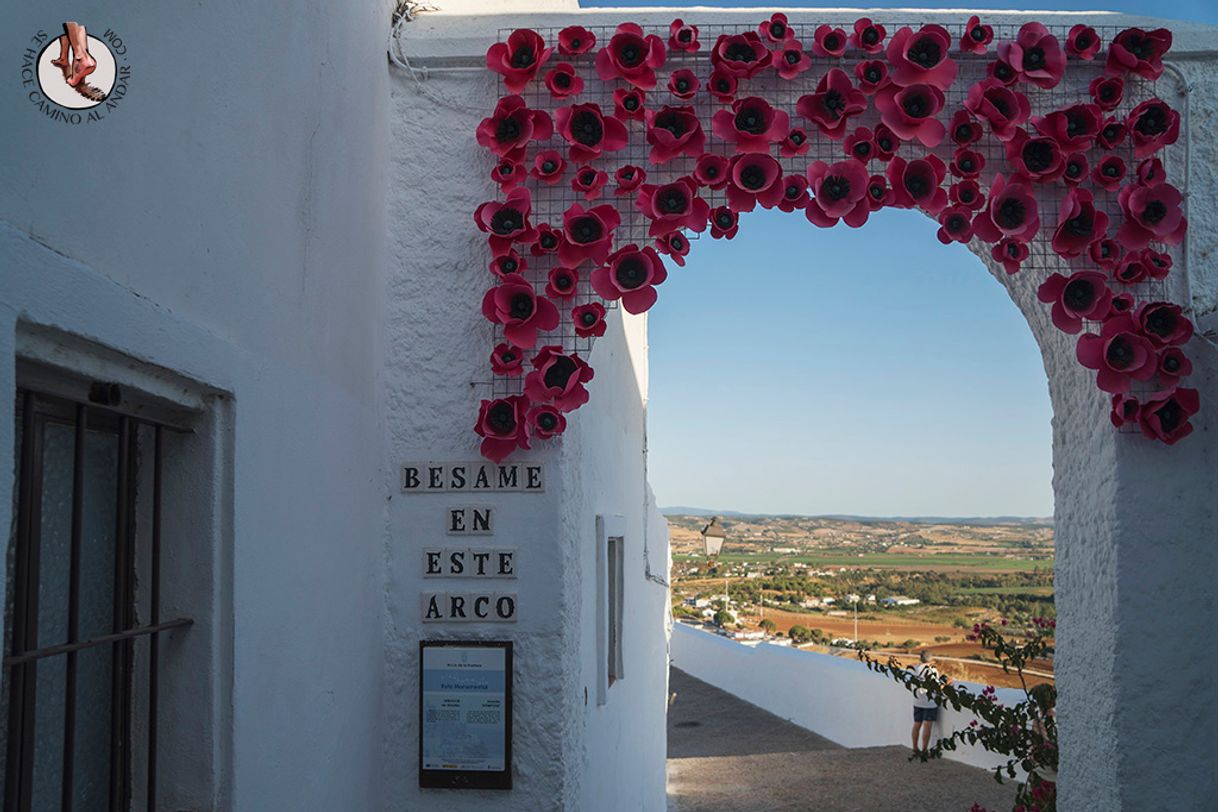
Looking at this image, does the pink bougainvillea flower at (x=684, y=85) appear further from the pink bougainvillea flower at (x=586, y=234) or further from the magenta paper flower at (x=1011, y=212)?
the magenta paper flower at (x=1011, y=212)

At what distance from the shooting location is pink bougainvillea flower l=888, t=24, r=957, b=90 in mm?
A: 3816

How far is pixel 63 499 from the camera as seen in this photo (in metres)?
2.12

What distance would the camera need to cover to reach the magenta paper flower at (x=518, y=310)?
12.6 feet

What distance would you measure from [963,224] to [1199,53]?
1.04 m

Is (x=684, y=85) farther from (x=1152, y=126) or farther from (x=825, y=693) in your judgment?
(x=825, y=693)

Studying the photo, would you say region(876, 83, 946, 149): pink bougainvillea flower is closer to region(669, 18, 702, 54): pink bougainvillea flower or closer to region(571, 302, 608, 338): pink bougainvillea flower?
region(669, 18, 702, 54): pink bougainvillea flower

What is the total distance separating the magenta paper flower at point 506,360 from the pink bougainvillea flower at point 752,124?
40.6 inches

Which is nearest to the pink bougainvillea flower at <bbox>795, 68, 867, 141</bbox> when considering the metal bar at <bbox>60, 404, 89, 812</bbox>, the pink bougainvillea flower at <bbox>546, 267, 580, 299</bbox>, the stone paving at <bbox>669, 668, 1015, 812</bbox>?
the pink bougainvillea flower at <bbox>546, 267, 580, 299</bbox>

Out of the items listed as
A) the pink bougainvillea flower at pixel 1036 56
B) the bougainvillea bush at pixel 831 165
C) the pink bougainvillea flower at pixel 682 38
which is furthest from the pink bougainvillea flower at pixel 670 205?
the pink bougainvillea flower at pixel 1036 56

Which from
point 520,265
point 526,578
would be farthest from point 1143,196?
point 526,578

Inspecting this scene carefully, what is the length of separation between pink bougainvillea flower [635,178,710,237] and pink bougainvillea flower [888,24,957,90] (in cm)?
80

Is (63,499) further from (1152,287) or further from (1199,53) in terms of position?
(1199,53)

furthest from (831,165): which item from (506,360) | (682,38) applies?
(506,360)

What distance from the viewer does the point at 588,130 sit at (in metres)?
3.89
